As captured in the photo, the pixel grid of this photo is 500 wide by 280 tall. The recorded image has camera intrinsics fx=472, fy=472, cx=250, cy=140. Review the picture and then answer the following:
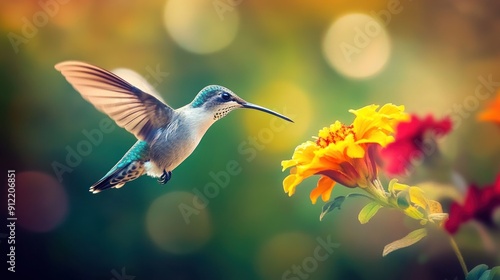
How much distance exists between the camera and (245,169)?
1.57 meters

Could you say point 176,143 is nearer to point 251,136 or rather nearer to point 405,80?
point 251,136

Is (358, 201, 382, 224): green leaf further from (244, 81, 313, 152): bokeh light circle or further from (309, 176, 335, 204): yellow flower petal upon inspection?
(244, 81, 313, 152): bokeh light circle

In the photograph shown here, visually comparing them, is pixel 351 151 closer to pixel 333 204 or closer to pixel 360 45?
pixel 333 204

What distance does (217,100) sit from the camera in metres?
1.48

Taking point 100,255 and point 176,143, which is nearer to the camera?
point 176,143

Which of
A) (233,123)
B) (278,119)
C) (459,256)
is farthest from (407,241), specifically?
(233,123)

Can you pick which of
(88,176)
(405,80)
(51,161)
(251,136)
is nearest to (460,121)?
(405,80)

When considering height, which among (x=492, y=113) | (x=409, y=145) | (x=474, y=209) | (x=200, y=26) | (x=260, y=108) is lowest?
(x=474, y=209)

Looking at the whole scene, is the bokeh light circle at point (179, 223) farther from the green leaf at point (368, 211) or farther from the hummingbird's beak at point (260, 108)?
the green leaf at point (368, 211)

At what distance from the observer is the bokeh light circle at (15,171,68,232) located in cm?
153

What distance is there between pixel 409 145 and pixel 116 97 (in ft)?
2.89

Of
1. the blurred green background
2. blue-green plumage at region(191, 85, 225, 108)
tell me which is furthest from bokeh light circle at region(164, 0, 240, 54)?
blue-green plumage at region(191, 85, 225, 108)

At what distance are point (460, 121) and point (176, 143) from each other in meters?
0.95

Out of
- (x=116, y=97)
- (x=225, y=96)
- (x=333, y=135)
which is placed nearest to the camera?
(x=116, y=97)
